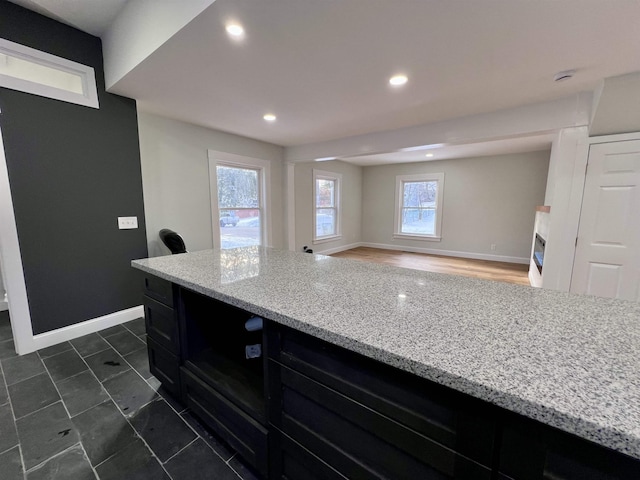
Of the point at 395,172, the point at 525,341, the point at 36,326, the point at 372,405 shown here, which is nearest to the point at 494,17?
the point at 525,341

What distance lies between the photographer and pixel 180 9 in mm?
1563

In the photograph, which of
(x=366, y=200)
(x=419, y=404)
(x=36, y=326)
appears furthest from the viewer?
(x=366, y=200)

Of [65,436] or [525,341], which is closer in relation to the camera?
[525,341]

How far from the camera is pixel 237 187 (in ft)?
14.0

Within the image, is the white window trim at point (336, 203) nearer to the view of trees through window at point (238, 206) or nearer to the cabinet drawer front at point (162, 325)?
the view of trees through window at point (238, 206)

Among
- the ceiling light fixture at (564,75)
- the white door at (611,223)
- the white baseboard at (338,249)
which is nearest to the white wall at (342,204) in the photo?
the white baseboard at (338,249)

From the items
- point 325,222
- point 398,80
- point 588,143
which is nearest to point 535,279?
point 588,143

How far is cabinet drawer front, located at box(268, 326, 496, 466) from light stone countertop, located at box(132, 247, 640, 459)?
0.08 metres

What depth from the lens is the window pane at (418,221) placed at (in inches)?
264

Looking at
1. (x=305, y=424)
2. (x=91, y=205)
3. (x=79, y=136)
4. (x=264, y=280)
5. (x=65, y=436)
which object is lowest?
(x=65, y=436)

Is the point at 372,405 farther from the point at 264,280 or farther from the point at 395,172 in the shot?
the point at 395,172

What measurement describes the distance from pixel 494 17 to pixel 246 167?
11.8 ft

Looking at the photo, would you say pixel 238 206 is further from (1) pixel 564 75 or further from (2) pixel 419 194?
(2) pixel 419 194

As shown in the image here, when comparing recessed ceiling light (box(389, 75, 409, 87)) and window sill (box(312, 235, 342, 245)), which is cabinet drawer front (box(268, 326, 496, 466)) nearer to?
recessed ceiling light (box(389, 75, 409, 87))
